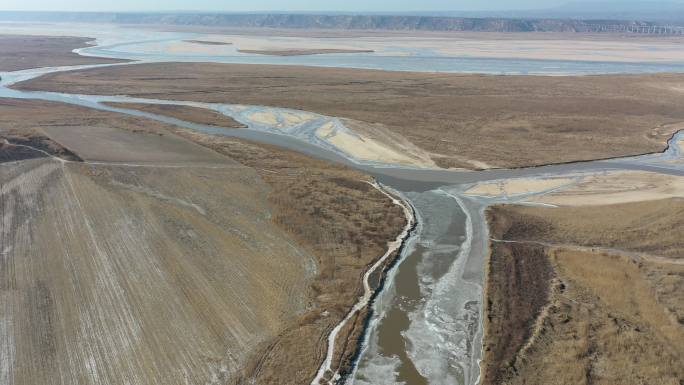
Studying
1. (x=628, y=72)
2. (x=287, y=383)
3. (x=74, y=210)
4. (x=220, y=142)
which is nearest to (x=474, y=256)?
(x=287, y=383)

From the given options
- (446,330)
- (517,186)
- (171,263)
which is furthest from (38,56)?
(446,330)

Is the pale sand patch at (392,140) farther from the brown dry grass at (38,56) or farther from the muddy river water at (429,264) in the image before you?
the brown dry grass at (38,56)

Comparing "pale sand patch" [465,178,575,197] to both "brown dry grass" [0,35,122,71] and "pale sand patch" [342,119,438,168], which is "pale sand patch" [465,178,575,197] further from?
"brown dry grass" [0,35,122,71]

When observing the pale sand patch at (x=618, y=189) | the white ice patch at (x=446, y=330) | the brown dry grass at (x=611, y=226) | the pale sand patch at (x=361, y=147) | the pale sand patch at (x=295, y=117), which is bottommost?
the white ice patch at (x=446, y=330)

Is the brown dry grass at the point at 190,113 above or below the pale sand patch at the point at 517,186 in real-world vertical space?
above

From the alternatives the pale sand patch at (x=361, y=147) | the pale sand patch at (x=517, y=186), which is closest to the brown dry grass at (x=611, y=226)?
the pale sand patch at (x=517, y=186)

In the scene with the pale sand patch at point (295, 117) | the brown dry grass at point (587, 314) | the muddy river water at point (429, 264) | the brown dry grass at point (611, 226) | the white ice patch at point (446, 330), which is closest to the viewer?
the brown dry grass at point (587, 314)

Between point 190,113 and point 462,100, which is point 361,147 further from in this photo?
point 462,100
